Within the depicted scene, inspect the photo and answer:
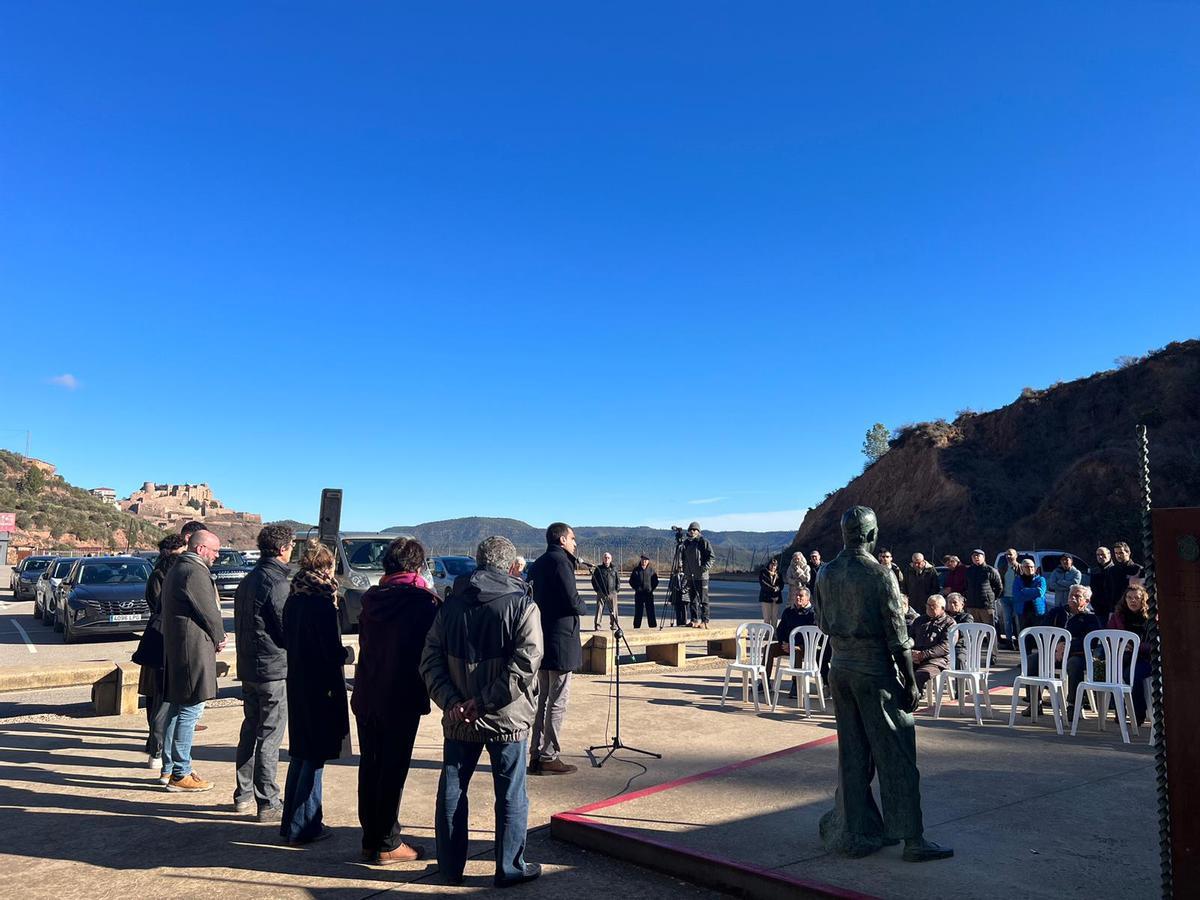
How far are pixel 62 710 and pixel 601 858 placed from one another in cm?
732

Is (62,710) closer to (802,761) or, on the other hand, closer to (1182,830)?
(802,761)

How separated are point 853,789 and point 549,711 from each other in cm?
270

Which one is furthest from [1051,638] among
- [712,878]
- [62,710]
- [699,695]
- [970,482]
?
[970,482]

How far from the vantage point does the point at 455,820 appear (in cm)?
451

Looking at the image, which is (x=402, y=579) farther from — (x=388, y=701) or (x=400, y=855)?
(x=400, y=855)

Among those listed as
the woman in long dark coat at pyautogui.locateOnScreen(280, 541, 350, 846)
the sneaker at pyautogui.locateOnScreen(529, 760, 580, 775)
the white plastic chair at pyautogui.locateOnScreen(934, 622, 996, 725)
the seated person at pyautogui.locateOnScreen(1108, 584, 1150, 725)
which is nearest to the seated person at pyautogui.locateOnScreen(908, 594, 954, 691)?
the white plastic chair at pyautogui.locateOnScreen(934, 622, 996, 725)

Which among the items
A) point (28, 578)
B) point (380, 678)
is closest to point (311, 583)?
point (380, 678)

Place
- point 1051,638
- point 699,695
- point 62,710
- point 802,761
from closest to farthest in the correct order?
1. point 802,761
2. point 1051,638
3. point 62,710
4. point 699,695

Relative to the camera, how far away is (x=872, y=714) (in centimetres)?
466

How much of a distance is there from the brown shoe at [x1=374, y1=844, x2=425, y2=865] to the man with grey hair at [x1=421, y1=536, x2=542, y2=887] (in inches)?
17.1

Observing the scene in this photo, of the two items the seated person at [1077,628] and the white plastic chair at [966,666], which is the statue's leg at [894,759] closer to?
the white plastic chair at [966,666]

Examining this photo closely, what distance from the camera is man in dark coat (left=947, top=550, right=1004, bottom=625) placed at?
1364 centimetres

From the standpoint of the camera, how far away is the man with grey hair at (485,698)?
4441mm

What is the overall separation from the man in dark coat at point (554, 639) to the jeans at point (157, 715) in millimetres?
2843
